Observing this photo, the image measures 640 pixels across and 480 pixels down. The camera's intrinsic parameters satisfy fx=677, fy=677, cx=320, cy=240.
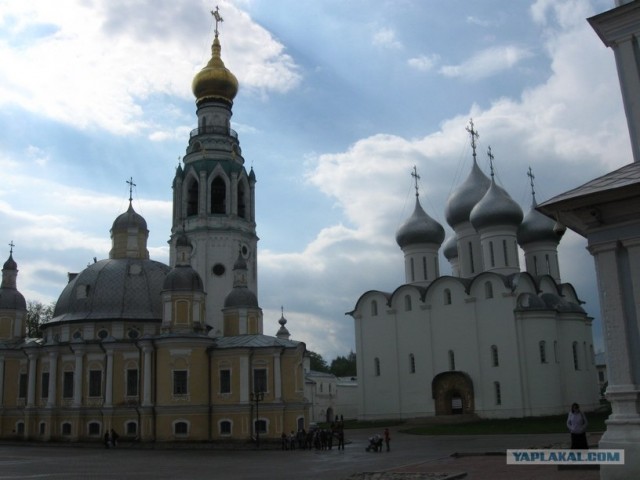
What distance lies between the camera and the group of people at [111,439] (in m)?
35.2

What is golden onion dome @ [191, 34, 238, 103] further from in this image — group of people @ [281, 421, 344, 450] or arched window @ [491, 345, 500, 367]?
group of people @ [281, 421, 344, 450]

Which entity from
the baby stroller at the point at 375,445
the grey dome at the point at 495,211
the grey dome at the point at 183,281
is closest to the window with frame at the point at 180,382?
the grey dome at the point at 183,281

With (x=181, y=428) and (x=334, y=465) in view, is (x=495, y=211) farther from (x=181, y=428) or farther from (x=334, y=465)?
(x=334, y=465)

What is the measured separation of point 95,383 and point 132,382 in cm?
244

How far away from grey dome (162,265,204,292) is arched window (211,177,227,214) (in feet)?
37.0

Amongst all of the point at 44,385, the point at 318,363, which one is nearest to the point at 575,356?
the point at 44,385

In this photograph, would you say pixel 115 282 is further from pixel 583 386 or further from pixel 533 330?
pixel 583 386

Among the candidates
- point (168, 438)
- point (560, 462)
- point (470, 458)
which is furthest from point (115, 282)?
point (560, 462)

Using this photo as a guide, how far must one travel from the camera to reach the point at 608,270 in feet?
33.9

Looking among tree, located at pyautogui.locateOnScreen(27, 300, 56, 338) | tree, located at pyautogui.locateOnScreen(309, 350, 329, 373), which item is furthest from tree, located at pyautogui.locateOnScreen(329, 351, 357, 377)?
tree, located at pyautogui.locateOnScreen(27, 300, 56, 338)

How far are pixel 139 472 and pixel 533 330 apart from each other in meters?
27.9

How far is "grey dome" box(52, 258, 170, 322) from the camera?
41594 millimetres

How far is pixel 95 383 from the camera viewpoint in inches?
1542

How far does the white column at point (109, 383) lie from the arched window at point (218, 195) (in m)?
14.5
